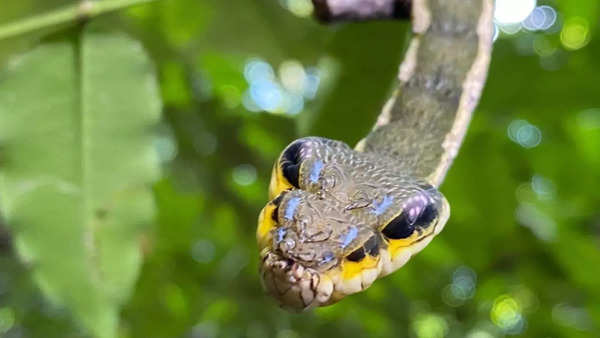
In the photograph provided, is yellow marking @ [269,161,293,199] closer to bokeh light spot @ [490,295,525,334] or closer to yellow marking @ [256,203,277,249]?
yellow marking @ [256,203,277,249]

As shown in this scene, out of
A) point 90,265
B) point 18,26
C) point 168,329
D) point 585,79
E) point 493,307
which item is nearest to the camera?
point 90,265

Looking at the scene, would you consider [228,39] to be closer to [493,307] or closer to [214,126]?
[214,126]

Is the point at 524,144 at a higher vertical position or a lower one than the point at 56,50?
lower

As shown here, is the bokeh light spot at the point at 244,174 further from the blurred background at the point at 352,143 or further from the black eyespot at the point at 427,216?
the black eyespot at the point at 427,216

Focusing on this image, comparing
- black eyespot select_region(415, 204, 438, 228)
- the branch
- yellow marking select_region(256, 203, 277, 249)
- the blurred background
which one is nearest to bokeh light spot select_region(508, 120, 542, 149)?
the blurred background

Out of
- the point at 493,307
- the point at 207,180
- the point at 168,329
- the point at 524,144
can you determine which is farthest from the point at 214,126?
the point at 493,307

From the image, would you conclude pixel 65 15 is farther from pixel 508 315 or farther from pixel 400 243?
pixel 508 315
